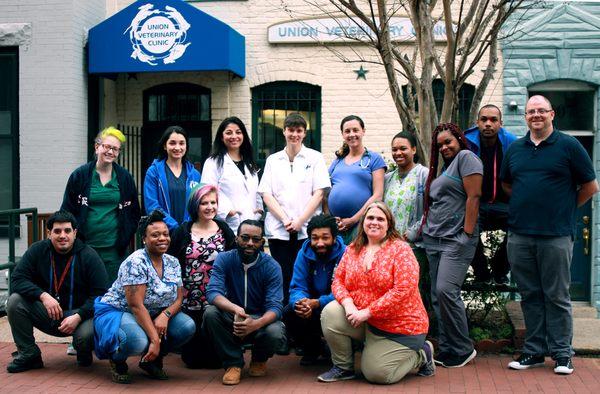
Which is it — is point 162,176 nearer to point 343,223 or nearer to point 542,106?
point 343,223

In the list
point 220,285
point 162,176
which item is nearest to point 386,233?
point 220,285

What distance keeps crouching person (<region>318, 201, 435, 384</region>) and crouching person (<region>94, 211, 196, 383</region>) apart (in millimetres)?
1219

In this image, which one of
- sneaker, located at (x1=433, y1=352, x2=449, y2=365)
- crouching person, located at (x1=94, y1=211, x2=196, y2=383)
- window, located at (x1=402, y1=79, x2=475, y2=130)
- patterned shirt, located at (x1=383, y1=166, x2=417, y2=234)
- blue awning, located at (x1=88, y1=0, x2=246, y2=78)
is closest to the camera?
crouching person, located at (x1=94, y1=211, x2=196, y2=383)

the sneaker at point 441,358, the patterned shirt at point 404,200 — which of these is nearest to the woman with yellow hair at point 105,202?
the patterned shirt at point 404,200

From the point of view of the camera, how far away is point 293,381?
6.30 meters

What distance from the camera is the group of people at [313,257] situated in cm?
622

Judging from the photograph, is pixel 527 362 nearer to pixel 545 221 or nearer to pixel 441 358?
pixel 441 358

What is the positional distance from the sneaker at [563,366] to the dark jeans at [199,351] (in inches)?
111

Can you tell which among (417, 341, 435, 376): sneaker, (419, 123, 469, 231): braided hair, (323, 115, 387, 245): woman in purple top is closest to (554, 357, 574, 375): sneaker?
(417, 341, 435, 376): sneaker

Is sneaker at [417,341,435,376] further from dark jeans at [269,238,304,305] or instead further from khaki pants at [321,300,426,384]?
dark jeans at [269,238,304,305]

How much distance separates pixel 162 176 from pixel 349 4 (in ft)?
7.94

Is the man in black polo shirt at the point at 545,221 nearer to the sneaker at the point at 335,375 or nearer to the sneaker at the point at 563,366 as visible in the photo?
the sneaker at the point at 563,366

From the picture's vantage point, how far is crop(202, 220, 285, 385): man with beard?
20.6ft

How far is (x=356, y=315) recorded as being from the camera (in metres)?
6.02
